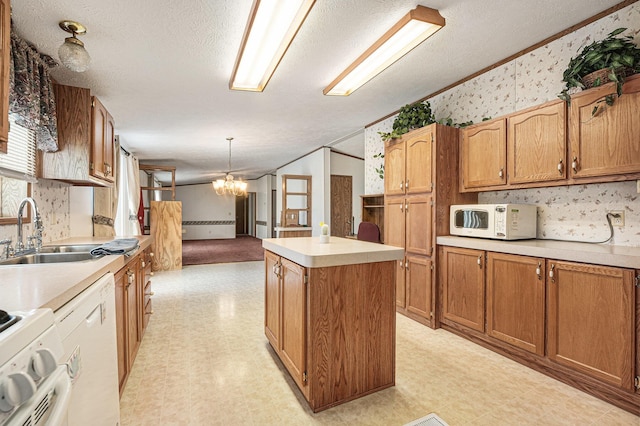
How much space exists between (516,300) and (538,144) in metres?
1.23

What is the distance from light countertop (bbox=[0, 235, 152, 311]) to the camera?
3.40ft

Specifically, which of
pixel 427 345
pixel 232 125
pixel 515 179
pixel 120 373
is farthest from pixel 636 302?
pixel 232 125

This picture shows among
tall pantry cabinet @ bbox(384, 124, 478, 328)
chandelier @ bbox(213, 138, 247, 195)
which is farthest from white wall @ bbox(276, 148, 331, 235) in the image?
tall pantry cabinet @ bbox(384, 124, 478, 328)

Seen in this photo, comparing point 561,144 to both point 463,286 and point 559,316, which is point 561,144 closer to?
point 559,316

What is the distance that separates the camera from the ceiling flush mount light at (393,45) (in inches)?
83.2

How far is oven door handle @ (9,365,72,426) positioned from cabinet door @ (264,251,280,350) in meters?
1.52

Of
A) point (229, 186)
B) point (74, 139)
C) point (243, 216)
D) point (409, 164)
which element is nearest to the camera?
point (74, 139)

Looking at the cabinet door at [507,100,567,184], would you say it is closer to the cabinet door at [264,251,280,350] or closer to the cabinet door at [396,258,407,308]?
the cabinet door at [396,258,407,308]

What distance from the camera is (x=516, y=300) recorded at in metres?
2.44

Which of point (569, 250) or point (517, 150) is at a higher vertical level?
point (517, 150)

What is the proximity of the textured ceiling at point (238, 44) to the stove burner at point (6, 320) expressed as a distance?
6.46 feet

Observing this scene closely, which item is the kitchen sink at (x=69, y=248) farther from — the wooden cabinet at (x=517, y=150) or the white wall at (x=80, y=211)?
the wooden cabinet at (x=517, y=150)

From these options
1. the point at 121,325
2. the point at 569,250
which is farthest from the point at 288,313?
the point at 569,250

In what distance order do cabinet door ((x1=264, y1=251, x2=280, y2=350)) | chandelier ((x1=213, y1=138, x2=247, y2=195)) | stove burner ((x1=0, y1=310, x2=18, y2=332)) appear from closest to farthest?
stove burner ((x1=0, y1=310, x2=18, y2=332)) < cabinet door ((x1=264, y1=251, x2=280, y2=350)) < chandelier ((x1=213, y1=138, x2=247, y2=195))
